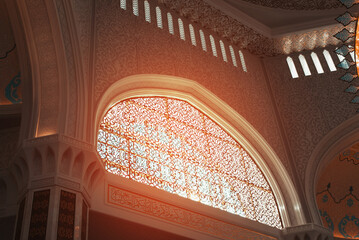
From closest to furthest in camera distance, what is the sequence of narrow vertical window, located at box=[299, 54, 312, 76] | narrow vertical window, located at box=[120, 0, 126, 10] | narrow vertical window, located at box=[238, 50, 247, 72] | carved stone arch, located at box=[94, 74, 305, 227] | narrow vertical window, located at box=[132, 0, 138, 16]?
1. carved stone arch, located at box=[94, 74, 305, 227]
2. narrow vertical window, located at box=[120, 0, 126, 10]
3. narrow vertical window, located at box=[132, 0, 138, 16]
4. narrow vertical window, located at box=[238, 50, 247, 72]
5. narrow vertical window, located at box=[299, 54, 312, 76]

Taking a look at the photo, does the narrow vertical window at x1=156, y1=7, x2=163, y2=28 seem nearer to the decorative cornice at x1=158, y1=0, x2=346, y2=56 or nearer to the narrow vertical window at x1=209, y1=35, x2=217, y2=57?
the decorative cornice at x1=158, y1=0, x2=346, y2=56

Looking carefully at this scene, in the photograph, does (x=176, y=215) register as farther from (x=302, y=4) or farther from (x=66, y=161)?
(x=302, y=4)

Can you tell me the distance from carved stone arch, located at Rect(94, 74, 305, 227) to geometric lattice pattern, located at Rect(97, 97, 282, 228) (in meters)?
0.10

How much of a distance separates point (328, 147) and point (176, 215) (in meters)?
3.37

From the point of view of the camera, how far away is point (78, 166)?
13.6ft

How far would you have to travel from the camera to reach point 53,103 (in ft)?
14.9

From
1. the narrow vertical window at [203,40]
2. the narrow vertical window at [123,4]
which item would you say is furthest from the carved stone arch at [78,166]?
the narrow vertical window at [203,40]

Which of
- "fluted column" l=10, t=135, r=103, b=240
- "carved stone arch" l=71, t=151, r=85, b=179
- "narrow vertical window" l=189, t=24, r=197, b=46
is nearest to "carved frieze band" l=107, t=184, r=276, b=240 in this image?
"fluted column" l=10, t=135, r=103, b=240

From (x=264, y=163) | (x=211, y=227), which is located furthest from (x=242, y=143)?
(x=211, y=227)

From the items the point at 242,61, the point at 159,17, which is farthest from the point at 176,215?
the point at 242,61

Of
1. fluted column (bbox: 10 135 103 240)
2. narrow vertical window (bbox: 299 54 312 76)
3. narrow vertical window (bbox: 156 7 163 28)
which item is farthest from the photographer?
narrow vertical window (bbox: 299 54 312 76)

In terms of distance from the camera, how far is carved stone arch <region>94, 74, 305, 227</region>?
6.09 meters

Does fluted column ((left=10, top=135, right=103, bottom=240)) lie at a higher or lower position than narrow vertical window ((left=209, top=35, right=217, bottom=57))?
lower

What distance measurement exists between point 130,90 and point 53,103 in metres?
1.39
